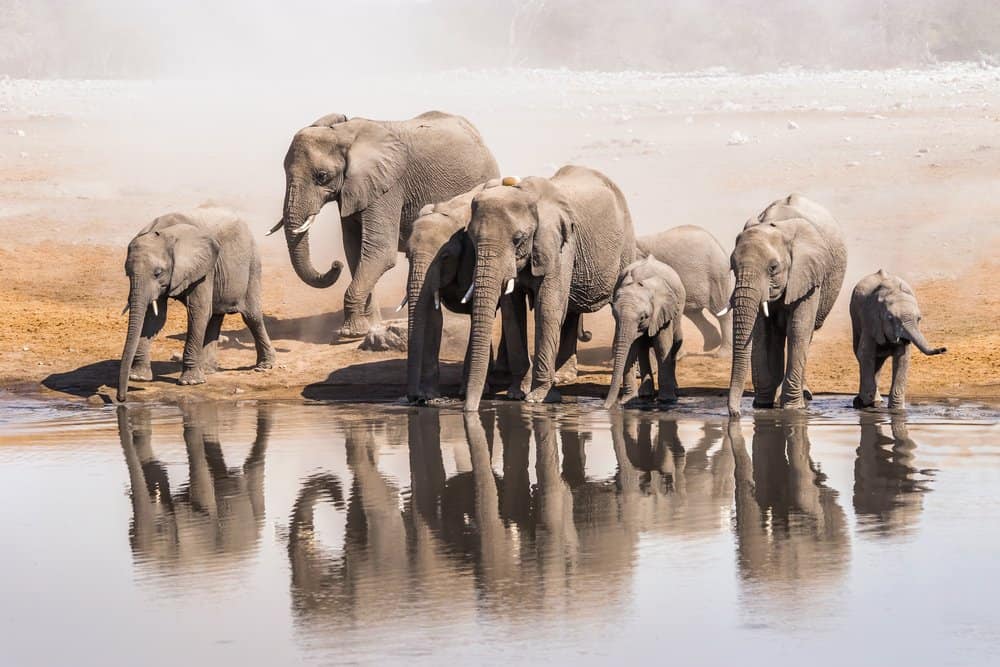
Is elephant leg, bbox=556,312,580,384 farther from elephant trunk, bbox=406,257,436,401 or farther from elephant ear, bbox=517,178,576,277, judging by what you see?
elephant trunk, bbox=406,257,436,401

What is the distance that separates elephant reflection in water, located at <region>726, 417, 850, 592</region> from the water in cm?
3

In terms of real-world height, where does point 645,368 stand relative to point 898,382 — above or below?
A: above

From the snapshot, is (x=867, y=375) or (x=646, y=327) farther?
(x=646, y=327)

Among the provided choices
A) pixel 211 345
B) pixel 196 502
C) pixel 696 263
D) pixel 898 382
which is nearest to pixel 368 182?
pixel 211 345

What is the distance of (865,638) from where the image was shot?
7.52 metres

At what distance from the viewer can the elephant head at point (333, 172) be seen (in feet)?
58.3

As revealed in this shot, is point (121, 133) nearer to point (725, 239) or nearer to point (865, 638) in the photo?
point (725, 239)

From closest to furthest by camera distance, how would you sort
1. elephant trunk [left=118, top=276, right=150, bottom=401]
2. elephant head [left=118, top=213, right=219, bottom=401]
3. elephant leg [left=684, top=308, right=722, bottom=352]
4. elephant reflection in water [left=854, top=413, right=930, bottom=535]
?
elephant reflection in water [left=854, top=413, right=930, bottom=535]
elephant trunk [left=118, top=276, right=150, bottom=401]
elephant head [left=118, top=213, right=219, bottom=401]
elephant leg [left=684, top=308, right=722, bottom=352]

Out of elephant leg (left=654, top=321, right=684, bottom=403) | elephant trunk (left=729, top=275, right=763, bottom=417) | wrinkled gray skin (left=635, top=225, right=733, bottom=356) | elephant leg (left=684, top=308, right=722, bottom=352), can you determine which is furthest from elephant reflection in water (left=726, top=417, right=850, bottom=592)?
elephant leg (left=684, top=308, right=722, bottom=352)

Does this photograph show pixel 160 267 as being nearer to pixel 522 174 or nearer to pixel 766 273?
pixel 766 273

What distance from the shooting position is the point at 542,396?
49.1 ft

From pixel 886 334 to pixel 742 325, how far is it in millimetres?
1354

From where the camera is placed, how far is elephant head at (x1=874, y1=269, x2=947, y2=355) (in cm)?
1415

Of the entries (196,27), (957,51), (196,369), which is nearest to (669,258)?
(196,369)
